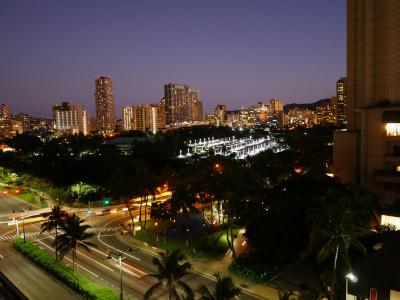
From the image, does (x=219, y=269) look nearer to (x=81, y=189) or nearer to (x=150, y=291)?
(x=150, y=291)

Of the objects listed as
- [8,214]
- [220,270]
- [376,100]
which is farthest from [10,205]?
[376,100]

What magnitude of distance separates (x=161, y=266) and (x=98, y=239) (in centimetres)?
2479

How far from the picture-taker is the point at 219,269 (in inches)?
1469

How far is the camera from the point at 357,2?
58906 millimetres

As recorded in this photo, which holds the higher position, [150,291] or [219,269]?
[150,291]

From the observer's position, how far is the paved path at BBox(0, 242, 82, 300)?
33719mm

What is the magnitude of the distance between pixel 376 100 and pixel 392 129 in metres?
5.37

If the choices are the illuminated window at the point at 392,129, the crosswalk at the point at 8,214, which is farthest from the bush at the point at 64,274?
the illuminated window at the point at 392,129

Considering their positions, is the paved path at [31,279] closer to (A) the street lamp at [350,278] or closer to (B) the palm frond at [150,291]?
(B) the palm frond at [150,291]

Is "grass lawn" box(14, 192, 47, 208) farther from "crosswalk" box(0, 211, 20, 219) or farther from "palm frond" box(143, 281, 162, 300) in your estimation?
"palm frond" box(143, 281, 162, 300)

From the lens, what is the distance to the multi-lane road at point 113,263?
112 feet

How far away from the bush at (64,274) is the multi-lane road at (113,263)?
1.43 meters

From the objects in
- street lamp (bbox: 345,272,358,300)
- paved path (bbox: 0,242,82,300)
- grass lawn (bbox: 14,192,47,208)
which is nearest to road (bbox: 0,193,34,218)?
grass lawn (bbox: 14,192,47,208)

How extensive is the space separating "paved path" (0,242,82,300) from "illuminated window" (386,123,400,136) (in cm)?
4249
